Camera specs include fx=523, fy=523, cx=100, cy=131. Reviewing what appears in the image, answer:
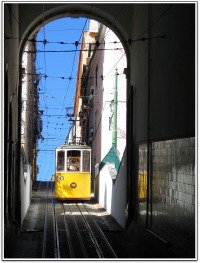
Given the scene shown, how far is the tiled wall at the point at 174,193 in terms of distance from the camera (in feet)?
23.1

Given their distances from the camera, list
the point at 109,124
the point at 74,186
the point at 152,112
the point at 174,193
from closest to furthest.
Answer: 1. the point at 174,193
2. the point at 152,112
3. the point at 74,186
4. the point at 109,124

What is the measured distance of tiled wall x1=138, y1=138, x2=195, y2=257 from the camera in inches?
277

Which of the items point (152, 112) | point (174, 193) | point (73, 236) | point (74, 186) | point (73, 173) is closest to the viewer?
point (174, 193)

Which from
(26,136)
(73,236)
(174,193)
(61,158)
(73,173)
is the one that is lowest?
(73,236)

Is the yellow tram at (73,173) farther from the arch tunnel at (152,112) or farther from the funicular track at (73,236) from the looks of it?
the arch tunnel at (152,112)

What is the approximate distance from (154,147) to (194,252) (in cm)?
358

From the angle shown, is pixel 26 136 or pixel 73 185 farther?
pixel 26 136

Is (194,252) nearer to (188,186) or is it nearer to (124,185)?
(188,186)

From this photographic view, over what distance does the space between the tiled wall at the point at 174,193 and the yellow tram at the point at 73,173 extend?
13.0 m

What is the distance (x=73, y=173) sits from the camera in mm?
23906

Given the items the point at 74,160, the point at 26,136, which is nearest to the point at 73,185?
the point at 74,160

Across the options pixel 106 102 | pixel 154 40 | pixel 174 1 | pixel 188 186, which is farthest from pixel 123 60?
pixel 188 186

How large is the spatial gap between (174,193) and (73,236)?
20.3 ft

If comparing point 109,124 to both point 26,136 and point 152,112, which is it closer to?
point 26,136
